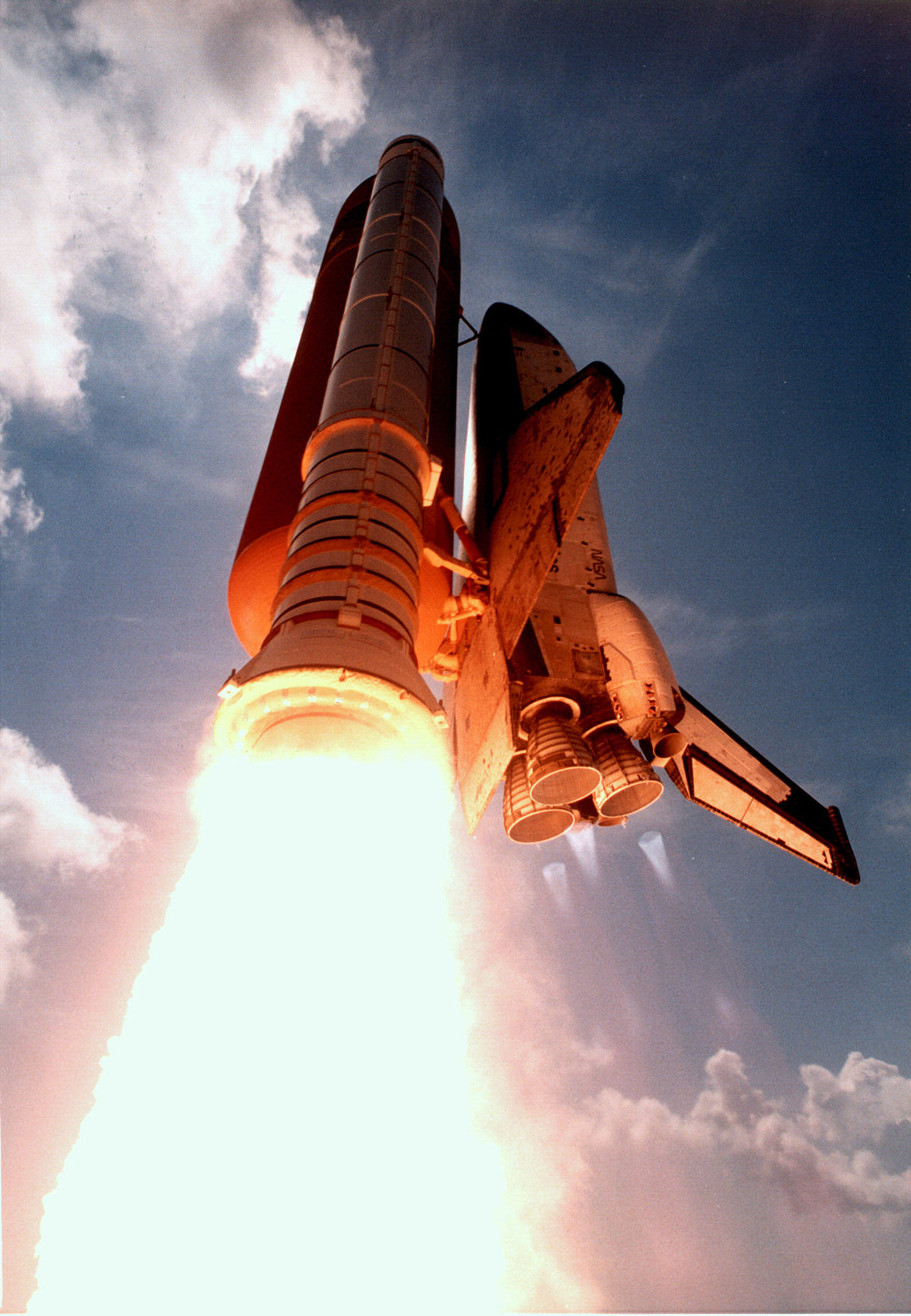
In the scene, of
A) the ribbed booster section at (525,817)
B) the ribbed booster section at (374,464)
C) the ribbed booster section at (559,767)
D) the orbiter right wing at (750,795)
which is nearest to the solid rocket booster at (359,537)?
the ribbed booster section at (374,464)

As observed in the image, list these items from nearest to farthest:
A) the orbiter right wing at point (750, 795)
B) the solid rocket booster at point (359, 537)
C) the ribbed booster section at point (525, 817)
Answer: the solid rocket booster at point (359, 537) < the ribbed booster section at point (525, 817) < the orbiter right wing at point (750, 795)

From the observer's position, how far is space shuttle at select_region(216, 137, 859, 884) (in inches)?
179

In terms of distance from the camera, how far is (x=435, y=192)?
31.4 ft

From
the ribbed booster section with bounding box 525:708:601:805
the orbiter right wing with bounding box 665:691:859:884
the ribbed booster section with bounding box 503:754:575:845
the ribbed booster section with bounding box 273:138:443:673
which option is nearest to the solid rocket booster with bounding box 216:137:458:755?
the ribbed booster section with bounding box 273:138:443:673

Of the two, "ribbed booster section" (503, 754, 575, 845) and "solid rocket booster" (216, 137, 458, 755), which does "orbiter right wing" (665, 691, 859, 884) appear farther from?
"solid rocket booster" (216, 137, 458, 755)

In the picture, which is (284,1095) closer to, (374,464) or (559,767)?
(559,767)

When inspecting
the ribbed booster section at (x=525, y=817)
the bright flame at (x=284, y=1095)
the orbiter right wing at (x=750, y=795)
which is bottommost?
the bright flame at (x=284, y=1095)

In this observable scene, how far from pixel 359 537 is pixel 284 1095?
11.0 ft

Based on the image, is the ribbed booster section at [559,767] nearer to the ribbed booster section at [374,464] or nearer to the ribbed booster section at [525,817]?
the ribbed booster section at [525,817]

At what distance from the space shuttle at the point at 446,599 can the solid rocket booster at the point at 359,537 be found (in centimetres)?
2

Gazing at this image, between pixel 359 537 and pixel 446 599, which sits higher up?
pixel 446 599

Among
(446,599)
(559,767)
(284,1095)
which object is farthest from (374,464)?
(284,1095)

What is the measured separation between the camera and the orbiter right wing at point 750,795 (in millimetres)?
8047

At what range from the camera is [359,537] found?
5324 mm
